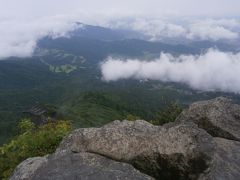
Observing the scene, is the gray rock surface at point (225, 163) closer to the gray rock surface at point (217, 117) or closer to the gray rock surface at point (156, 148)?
the gray rock surface at point (156, 148)

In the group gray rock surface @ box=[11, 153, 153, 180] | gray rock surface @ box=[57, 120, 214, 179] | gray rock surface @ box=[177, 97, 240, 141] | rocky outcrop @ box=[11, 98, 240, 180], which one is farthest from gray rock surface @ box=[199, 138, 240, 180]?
gray rock surface @ box=[177, 97, 240, 141]

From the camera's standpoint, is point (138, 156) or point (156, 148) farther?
point (156, 148)

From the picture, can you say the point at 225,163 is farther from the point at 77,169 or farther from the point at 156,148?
the point at 77,169

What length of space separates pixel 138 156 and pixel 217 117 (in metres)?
8.36

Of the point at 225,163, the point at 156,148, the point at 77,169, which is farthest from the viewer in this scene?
the point at 156,148

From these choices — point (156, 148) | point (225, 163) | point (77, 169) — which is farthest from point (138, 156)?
point (225, 163)

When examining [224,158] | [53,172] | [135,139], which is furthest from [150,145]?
[53,172]

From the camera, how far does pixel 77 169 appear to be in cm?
2005

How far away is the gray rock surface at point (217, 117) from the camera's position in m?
27.3

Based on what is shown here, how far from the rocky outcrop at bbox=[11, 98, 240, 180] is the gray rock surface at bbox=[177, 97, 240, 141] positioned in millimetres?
→ 3251

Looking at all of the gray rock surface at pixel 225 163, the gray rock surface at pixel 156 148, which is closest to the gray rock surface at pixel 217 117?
the gray rock surface at pixel 225 163

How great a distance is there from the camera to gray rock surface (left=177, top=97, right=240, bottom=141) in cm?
2733

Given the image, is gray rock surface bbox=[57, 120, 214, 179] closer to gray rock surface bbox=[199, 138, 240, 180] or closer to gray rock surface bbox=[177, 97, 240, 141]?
gray rock surface bbox=[199, 138, 240, 180]

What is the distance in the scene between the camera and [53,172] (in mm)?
19953
